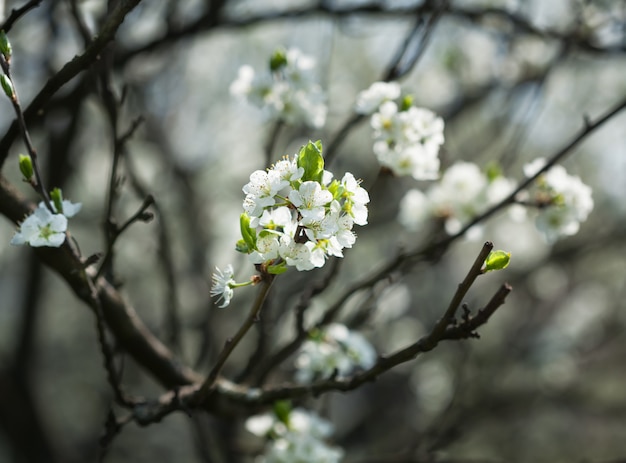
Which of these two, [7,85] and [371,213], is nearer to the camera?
[7,85]

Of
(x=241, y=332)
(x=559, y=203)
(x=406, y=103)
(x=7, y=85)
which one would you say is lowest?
(x=241, y=332)

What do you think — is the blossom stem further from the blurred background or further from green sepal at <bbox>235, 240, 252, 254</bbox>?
the blurred background

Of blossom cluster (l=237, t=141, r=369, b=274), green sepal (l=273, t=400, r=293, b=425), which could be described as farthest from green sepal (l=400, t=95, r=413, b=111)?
green sepal (l=273, t=400, r=293, b=425)

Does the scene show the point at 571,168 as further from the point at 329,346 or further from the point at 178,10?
the point at 329,346

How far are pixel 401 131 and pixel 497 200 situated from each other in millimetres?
649

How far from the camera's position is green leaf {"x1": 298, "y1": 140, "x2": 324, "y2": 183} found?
4.09ft

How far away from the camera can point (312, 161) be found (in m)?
1.25

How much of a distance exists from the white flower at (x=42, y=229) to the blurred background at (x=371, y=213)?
Result: 54 cm

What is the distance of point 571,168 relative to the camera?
6.45 metres

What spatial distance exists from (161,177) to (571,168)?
396 centimetres

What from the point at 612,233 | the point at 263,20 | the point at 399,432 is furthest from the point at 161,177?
the point at 612,233

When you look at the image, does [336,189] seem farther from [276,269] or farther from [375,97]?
[375,97]

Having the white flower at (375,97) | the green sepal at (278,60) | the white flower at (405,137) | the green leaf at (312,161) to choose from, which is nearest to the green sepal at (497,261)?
the green leaf at (312,161)

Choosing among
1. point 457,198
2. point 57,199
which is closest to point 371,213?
point 457,198
